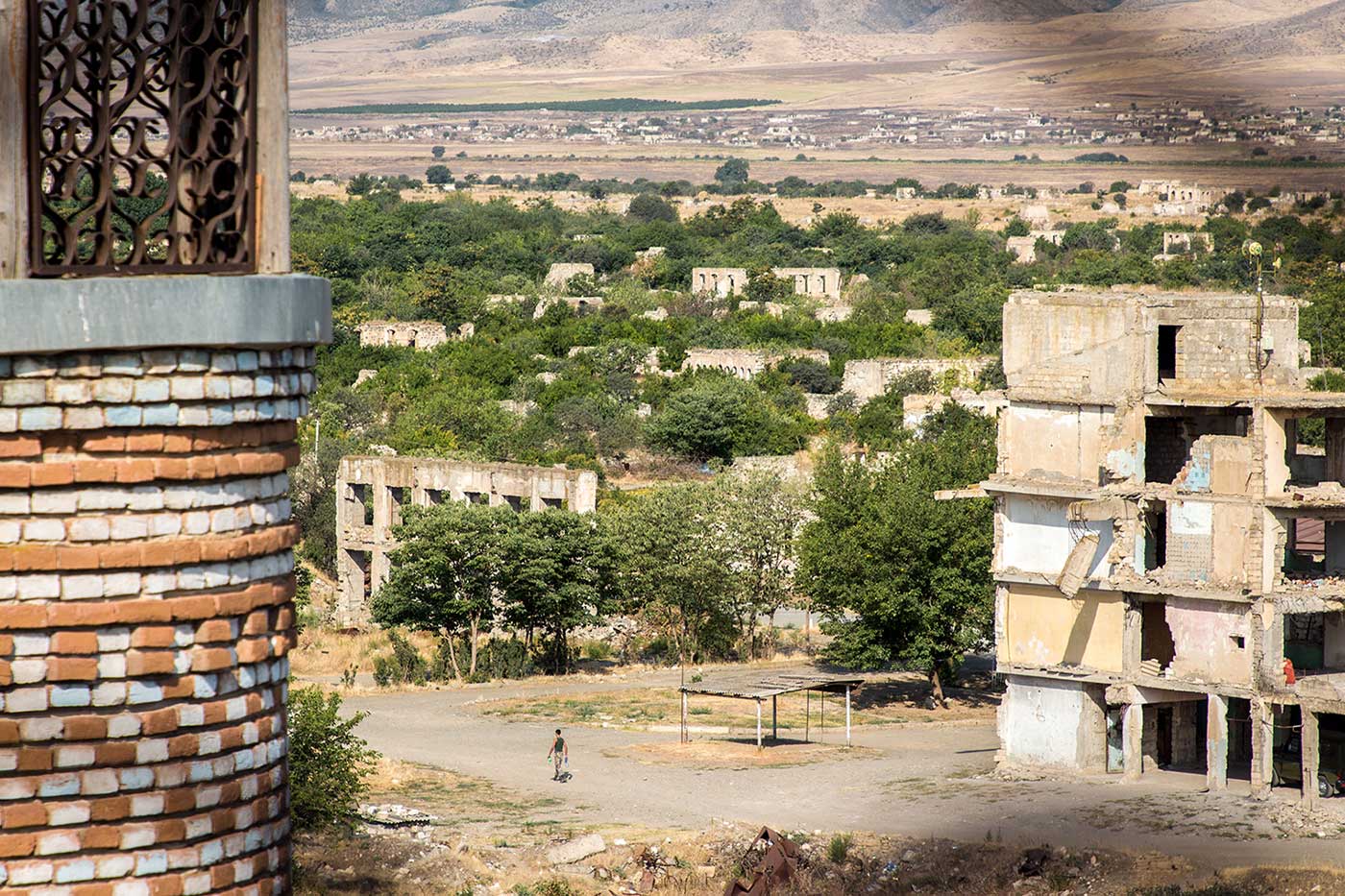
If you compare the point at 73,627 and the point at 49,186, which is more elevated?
the point at 49,186

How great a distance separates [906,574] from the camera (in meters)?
32.3

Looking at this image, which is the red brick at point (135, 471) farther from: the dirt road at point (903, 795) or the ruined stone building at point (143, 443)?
the dirt road at point (903, 795)

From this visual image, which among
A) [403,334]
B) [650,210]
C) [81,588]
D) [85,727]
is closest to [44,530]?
[81,588]

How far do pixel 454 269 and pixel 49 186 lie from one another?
279ft

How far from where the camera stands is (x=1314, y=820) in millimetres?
23688

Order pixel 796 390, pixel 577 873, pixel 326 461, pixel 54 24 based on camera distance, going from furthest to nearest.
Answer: pixel 796 390
pixel 326 461
pixel 577 873
pixel 54 24

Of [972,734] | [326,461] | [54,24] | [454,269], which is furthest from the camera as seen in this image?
[454,269]

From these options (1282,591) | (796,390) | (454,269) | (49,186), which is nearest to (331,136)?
(454,269)

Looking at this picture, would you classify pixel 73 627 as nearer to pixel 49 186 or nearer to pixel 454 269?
pixel 49 186

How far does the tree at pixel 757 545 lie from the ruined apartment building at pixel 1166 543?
1125cm

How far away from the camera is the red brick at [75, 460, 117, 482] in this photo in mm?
5688

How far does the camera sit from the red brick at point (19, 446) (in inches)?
222

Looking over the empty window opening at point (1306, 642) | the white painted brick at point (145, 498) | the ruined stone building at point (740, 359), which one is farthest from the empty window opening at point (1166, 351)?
the ruined stone building at point (740, 359)

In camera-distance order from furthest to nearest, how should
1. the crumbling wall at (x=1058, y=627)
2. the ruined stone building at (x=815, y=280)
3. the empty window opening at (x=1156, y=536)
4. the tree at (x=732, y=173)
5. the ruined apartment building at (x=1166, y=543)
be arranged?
the tree at (x=732, y=173), the ruined stone building at (x=815, y=280), the crumbling wall at (x=1058, y=627), the empty window opening at (x=1156, y=536), the ruined apartment building at (x=1166, y=543)
